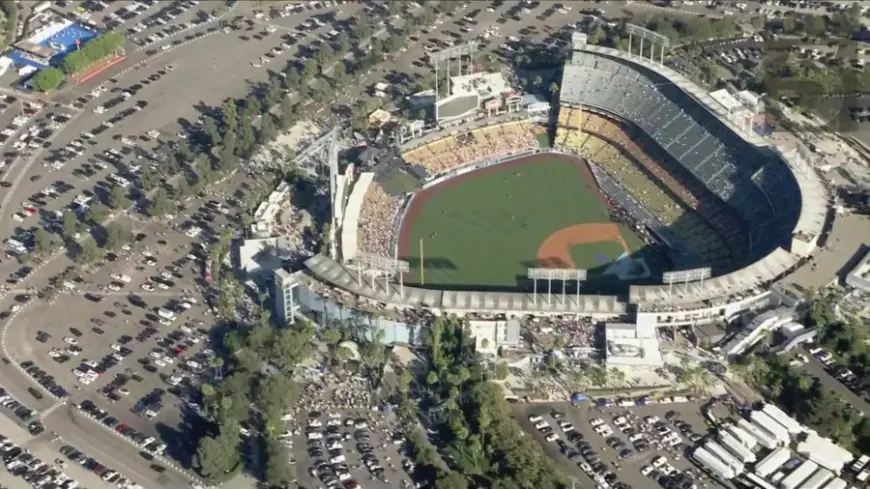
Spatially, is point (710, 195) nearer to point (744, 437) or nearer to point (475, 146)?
point (475, 146)

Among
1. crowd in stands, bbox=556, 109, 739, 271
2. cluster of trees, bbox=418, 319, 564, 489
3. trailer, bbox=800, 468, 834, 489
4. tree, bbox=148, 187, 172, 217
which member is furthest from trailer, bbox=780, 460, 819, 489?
tree, bbox=148, 187, 172, 217

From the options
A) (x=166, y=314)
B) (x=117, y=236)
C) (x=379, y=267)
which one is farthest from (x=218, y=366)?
(x=117, y=236)

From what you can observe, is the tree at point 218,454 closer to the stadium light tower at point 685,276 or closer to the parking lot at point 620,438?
the parking lot at point 620,438

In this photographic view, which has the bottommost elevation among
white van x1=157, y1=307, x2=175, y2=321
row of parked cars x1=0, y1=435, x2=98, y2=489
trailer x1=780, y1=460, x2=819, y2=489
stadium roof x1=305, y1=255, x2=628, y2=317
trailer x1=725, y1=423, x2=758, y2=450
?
row of parked cars x1=0, y1=435, x2=98, y2=489

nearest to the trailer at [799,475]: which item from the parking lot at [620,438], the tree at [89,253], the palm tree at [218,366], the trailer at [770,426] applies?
the trailer at [770,426]

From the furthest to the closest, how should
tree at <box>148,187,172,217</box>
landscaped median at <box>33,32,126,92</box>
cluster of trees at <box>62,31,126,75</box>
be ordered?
cluster of trees at <box>62,31,126,75</box> → landscaped median at <box>33,32,126,92</box> → tree at <box>148,187,172,217</box>

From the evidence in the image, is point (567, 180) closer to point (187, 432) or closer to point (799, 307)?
point (799, 307)

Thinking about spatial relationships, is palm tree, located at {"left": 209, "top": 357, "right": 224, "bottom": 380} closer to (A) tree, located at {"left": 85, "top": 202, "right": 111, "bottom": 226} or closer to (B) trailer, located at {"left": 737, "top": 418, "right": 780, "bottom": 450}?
(A) tree, located at {"left": 85, "top": 202, "right": 111, "bottom": 226}
